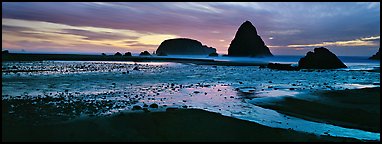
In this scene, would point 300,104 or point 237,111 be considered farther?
point 300,104

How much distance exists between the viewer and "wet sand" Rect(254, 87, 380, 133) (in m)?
11.9

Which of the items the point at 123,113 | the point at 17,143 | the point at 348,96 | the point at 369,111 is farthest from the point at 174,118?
the point at 348,96

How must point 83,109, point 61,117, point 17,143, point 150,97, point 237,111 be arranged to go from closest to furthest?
point 17,143 < point 61,117 < point 83,109 < point 237,111 < point 150,97

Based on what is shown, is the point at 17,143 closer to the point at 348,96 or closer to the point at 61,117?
A: the point at 61,117

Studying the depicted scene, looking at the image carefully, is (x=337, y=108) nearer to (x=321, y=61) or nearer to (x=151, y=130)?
(x=151, y=130)

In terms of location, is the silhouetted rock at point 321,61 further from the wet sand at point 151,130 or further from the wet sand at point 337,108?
the wet sand at point 151,130

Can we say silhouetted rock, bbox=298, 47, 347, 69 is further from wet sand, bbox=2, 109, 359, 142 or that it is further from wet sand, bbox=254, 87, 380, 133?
wet sand, bbox=2, 109, 359, 142

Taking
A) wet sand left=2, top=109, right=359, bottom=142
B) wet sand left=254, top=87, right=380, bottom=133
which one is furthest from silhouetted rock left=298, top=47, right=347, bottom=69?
wet sand left=2, top=109, right=359, bottom=142

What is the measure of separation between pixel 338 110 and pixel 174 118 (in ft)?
30.1

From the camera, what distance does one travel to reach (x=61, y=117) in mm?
10547

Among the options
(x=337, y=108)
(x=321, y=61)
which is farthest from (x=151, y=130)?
(x=321, y=61)

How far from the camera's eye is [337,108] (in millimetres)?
14406

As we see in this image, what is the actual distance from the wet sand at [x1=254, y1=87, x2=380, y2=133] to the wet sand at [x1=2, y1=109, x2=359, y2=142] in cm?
353

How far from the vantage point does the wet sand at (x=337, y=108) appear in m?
11.9
